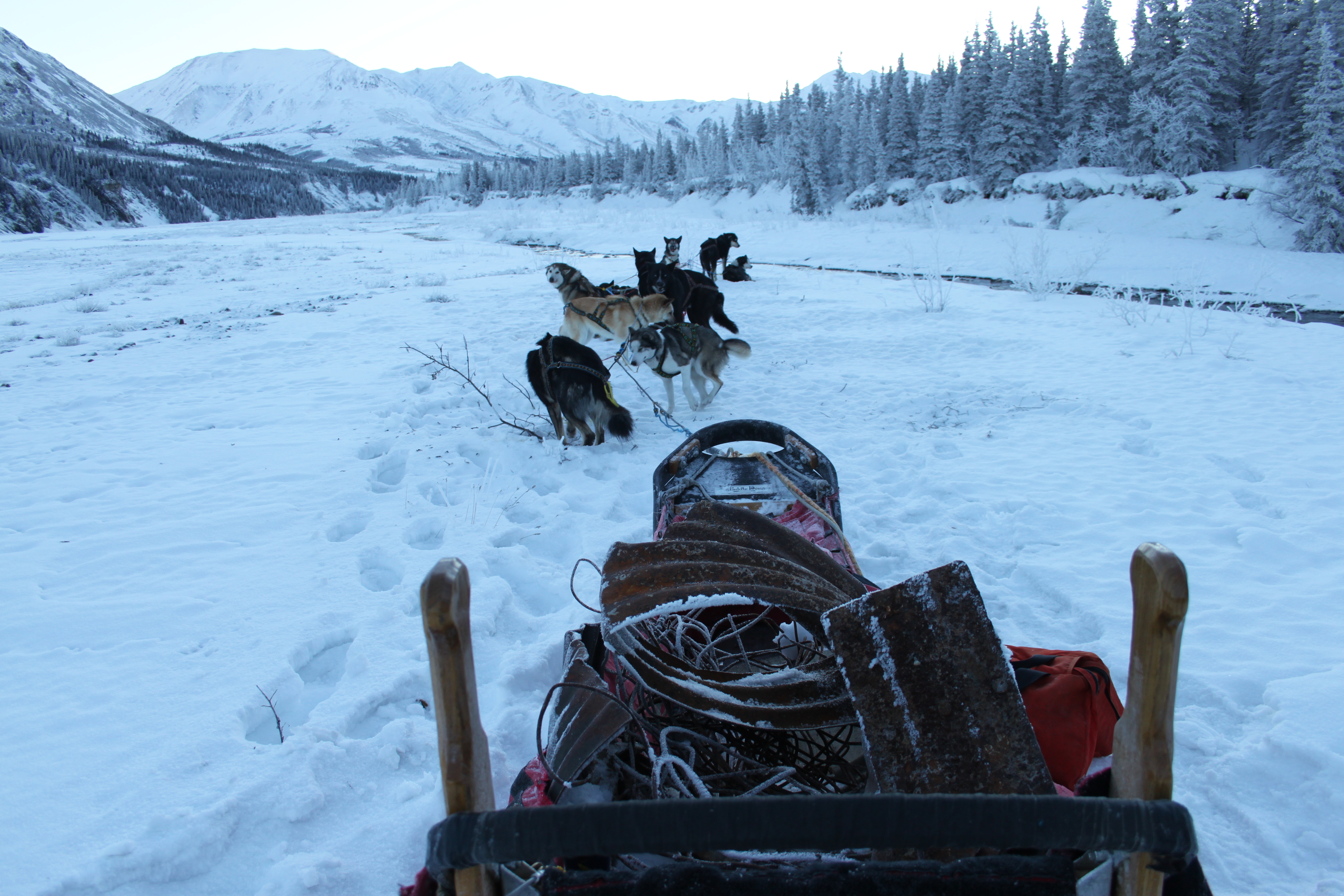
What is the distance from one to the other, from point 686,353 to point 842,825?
217 inches

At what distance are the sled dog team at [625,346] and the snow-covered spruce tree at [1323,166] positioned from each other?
23295mm

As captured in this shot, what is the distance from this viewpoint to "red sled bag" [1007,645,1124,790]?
161 centimetres

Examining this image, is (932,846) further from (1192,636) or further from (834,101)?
(834,101)

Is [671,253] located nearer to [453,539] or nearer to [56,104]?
[453,539]

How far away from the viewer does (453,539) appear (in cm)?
384

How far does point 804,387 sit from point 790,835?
21.3 feet

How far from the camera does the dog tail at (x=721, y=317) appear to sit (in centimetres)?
834

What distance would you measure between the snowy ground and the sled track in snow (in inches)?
78.7

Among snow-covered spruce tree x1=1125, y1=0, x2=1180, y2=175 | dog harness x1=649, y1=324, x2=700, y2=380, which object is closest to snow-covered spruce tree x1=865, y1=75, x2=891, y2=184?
snow-covered spruce tree x1=1125, y1=0, x2=1180, y2=175

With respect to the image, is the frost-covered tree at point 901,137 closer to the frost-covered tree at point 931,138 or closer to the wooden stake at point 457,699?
the frost-covered tree at point 931,138

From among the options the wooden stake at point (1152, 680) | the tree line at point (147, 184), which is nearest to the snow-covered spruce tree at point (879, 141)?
the wooden stake at point (1152, 680)

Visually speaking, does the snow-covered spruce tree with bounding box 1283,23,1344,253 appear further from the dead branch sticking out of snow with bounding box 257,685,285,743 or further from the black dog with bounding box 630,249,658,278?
the dead branch sticking out of snow with bounding box 257,685,285,743

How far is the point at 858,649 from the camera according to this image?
133 cm

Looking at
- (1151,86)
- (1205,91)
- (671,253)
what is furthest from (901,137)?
(671,253)
